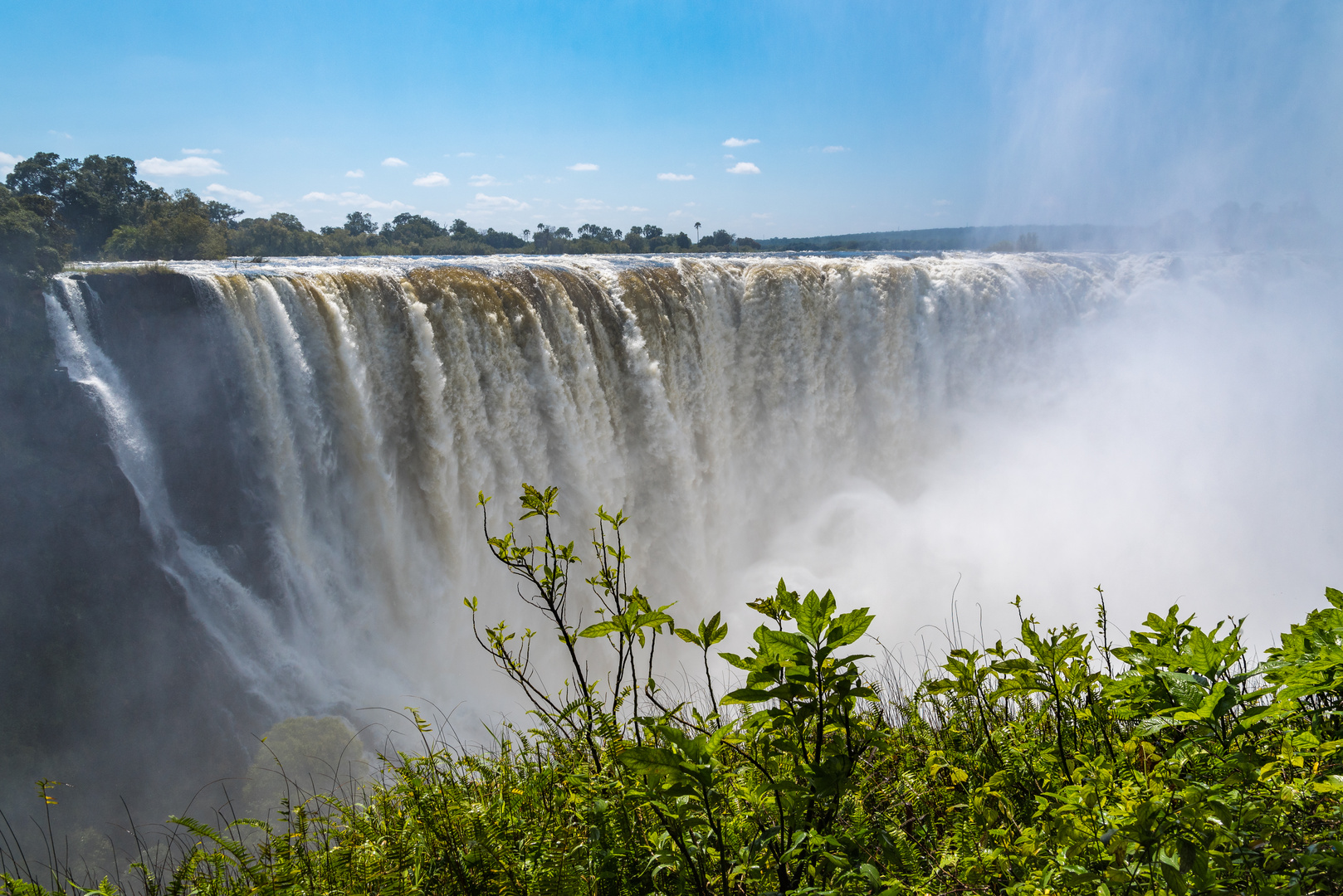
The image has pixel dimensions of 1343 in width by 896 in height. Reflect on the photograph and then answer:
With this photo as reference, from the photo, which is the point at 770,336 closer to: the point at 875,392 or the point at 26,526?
the point at 875,392

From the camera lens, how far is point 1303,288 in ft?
69.1

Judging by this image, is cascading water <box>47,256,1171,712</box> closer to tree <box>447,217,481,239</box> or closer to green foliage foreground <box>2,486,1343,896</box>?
green foliage foreground <box>2,486,1343,896</box>

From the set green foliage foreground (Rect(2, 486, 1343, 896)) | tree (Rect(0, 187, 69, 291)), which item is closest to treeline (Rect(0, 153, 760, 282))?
tree (Rect(0, 187, 69, 291))

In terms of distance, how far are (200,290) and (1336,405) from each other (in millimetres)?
25511

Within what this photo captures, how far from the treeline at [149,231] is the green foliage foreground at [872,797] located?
10.9m

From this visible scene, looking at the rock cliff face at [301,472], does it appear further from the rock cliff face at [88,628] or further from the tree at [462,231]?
the tree at [462,231]

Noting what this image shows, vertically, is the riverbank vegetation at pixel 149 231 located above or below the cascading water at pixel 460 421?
above

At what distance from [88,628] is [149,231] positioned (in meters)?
20.1

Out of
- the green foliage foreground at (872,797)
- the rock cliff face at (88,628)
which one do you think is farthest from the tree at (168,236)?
the green foliage foreground at (872,797)

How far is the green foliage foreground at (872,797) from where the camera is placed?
4.00ft

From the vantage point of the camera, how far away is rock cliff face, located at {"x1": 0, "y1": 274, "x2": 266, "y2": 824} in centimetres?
837

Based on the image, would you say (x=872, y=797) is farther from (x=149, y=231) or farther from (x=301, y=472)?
(x=149, y=231)

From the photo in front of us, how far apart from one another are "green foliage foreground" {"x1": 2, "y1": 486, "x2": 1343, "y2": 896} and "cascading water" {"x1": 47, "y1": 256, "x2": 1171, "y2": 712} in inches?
332

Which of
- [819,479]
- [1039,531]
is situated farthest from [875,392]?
[1039,531]
